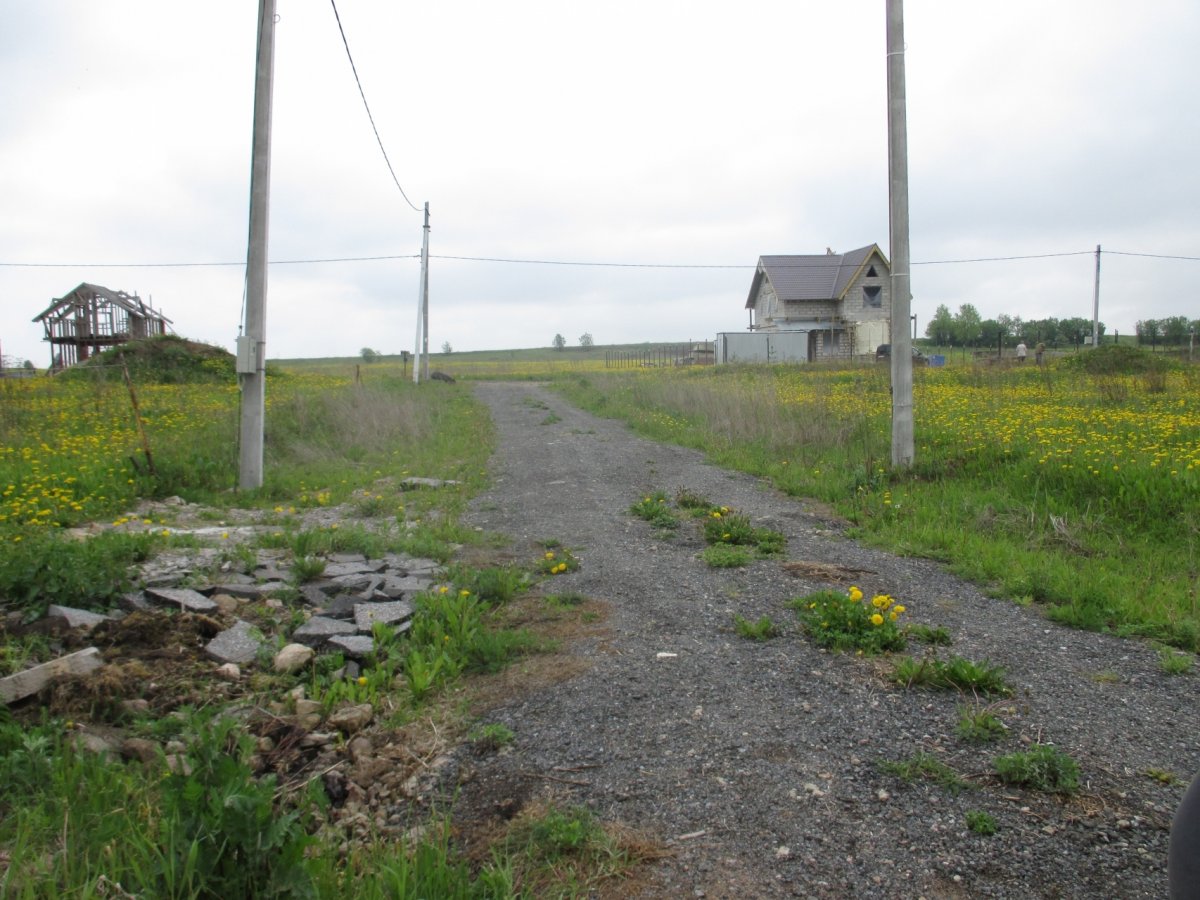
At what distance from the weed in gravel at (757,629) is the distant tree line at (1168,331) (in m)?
42.9

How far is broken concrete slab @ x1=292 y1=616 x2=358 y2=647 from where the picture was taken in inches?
194

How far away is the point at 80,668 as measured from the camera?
167 inches

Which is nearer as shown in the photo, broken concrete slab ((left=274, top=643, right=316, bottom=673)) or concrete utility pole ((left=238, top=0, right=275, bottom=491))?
broken concrete slab ((left=274, top=643, right=316, bottom=673))

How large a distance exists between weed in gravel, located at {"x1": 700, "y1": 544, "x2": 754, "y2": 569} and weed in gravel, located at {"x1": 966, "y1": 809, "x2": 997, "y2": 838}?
3605mm

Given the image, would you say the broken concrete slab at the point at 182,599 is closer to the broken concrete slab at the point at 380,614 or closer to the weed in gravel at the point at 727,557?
the broken concrete slab at the point at 380,614

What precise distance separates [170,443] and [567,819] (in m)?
10.8

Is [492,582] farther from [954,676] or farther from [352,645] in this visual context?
[954,676]

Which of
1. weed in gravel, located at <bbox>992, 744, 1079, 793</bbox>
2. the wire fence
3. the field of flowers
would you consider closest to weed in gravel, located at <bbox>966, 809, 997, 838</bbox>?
weed in gravel, located at <bbox>992, 744, 1079, 793</bbox>

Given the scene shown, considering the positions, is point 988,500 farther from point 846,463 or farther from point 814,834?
point 814,834

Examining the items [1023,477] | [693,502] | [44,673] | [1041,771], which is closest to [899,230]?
[1023,477]

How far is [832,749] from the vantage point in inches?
138

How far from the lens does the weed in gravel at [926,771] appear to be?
320 centimetres

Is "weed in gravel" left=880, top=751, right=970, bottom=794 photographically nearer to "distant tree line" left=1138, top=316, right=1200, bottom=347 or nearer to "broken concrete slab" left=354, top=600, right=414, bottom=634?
"broken concrete slab" left=354, top=600, right=414, bottom=634

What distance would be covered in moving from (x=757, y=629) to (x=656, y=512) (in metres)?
3.53
